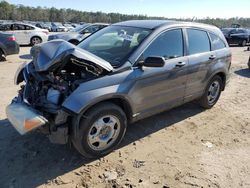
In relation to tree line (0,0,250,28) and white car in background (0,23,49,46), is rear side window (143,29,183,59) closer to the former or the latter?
white car in background (0,23,49,46)

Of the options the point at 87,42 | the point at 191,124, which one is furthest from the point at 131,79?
the point at 191,124

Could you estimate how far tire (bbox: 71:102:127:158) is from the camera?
11.5ft

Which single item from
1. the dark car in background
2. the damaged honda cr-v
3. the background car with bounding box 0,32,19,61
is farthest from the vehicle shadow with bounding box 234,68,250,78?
the dark car in background

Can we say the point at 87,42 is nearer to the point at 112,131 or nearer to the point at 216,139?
the point at 112,131

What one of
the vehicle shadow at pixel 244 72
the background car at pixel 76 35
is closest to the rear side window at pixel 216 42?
the vehicle shadow at pixel 244 72

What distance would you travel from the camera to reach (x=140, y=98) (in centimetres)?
412

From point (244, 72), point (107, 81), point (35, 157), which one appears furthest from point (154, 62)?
point (244, 72)

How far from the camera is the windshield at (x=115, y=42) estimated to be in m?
4.11

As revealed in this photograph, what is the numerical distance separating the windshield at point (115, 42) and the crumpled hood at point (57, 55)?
36cm

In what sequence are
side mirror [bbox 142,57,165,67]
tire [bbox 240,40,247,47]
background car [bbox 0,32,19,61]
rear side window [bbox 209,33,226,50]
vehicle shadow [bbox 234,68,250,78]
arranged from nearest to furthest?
side mirror [bbox 142,57,165,67] < rear side window [bbox 209,33,226,50] < vehicle shadow [bbox 234,68,250,78] < background car [bbox 0,32,19,61] < tire [bbox 240,40,247,47]

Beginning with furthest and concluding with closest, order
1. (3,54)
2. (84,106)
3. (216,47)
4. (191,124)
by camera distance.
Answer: (3,54) → (216,47) → (191,124) → (84,106)

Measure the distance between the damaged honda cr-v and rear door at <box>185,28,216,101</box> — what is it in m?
0.02

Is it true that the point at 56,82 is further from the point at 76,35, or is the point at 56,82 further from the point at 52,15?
the point at 52,15

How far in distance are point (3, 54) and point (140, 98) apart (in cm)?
858
